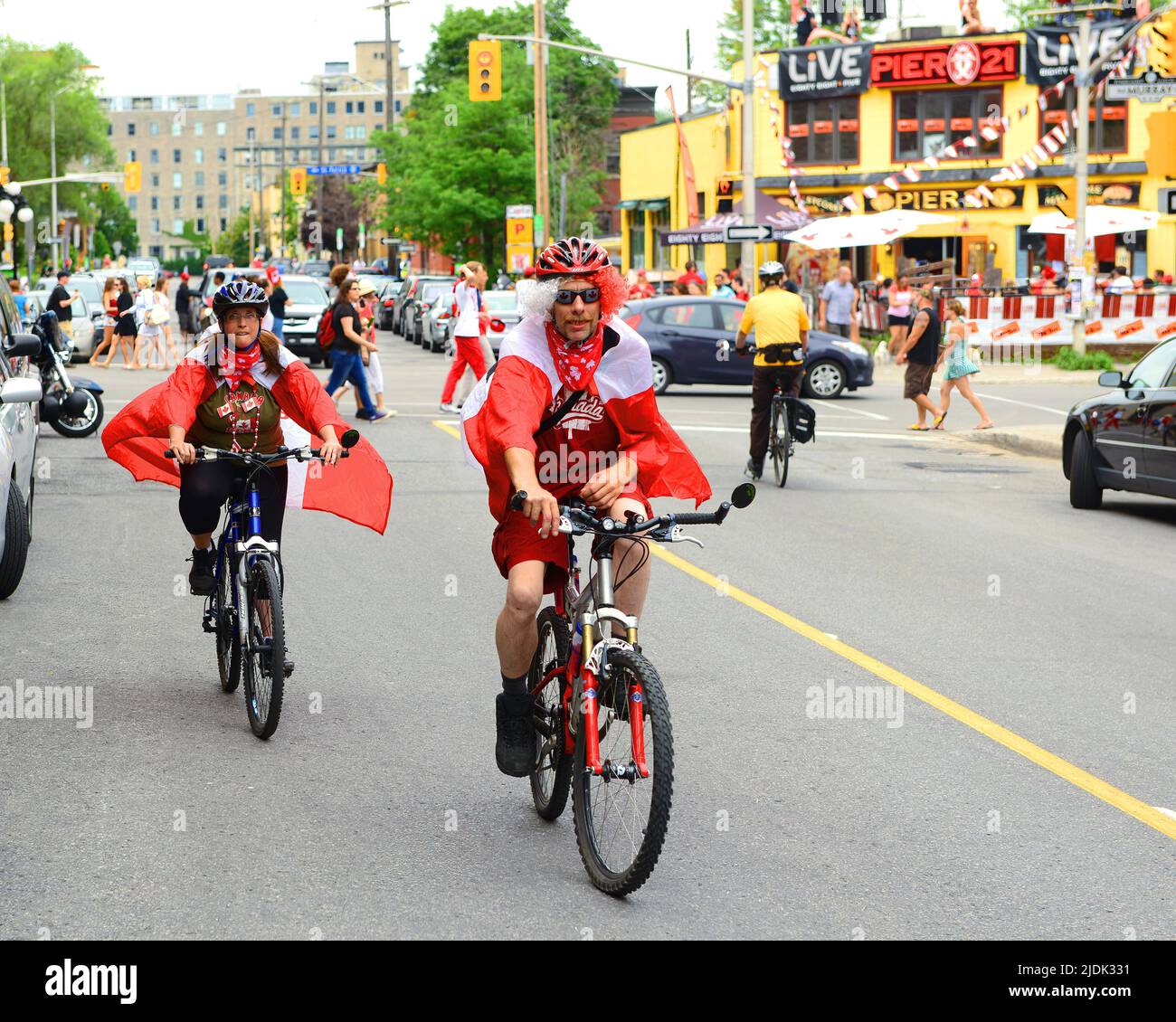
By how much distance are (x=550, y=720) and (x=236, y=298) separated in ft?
8.31

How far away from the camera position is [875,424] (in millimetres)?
22797

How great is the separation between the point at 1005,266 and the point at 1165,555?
3945 centimetres

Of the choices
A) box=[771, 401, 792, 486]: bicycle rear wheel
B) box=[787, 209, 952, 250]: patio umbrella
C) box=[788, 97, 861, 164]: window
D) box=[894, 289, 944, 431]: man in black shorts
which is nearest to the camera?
box=[771, 401, 792, 486]: bicycle rear wheel

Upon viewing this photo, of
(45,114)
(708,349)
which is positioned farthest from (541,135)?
(45,114)

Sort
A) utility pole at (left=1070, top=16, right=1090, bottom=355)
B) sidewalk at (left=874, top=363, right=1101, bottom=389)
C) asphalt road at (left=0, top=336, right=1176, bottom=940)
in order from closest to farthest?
asphalt road at (left=0, top=336, right=1176, bottom=940) → sidewalk at (left=874, top=363, right=1101, bottom=389) → utility pole at (left=1070, top=16, right=1090, bottom=355)

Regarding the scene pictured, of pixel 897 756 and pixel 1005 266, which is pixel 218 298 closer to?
pixel 897 756

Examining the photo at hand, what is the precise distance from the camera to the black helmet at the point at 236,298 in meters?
7.23

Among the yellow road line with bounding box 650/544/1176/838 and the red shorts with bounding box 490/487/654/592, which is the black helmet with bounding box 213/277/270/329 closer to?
the red shorts with bounding box 490/487/654/592

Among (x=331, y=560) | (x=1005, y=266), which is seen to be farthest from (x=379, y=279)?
(x=331, y=560)

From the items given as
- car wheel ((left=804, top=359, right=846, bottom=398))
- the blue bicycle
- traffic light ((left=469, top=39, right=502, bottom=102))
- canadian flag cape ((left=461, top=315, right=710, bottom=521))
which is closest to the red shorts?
canadian flag cape ((left=461, top=315, right=710, bottom=521))

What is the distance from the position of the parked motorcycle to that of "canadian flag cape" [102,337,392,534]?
10.8 metres

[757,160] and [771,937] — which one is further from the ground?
[757,160]

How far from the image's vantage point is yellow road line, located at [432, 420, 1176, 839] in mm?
6086

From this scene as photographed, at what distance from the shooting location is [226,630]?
7.68 meters
